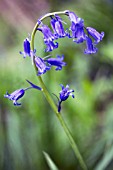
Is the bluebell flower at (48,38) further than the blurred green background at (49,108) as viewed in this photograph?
No

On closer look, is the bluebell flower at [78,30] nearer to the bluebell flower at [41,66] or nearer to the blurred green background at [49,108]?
the bluebell flower at [41,66]

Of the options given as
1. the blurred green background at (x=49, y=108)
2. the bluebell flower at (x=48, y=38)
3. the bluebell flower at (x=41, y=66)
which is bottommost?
the bluebell flower at (x=41, y=66)

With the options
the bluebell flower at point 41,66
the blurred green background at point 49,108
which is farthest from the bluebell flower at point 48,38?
the blurred green background at point 49,108

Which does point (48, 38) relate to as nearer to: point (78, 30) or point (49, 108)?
point (78, 30)

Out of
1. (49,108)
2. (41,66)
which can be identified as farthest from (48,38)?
(49,108)

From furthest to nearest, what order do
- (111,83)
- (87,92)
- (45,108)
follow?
(111,83), (87,92), (45,108)

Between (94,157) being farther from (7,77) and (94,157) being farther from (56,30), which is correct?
(56,30)

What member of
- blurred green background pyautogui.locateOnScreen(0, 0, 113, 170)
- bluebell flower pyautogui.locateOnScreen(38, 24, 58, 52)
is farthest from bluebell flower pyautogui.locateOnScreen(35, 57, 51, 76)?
blurred green background pyautogui.locateOnScreen(0, 0, 113, 170)

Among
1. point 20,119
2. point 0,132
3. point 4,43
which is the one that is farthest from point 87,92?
point 4,43
